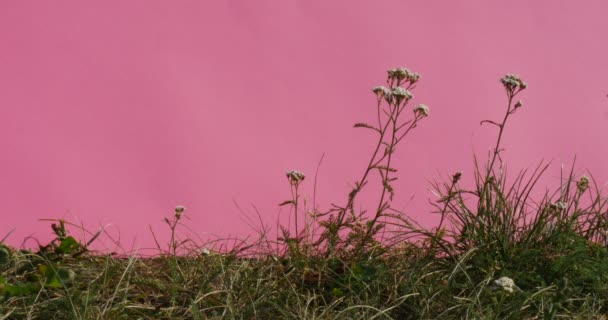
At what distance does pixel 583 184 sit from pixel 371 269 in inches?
39.9

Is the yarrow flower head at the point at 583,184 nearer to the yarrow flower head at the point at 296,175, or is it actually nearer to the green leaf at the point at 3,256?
the yarrow flower head at the point at 296,175

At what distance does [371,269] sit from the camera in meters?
3.17

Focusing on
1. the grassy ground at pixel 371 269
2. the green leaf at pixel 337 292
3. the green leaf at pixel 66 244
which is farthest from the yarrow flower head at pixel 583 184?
the green leaf at pixel 66 244

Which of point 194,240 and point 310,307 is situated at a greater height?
point 194,240

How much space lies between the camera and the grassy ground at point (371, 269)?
2908 mm

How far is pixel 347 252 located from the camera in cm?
336

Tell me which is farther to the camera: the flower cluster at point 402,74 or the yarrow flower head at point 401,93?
the flower cluster at point 402,74

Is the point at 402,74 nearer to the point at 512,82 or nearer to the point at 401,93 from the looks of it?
the point at 401,93

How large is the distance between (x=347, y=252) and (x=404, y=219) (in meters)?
0.23

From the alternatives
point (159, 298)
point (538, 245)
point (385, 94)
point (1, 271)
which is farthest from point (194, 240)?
point (538, 245)

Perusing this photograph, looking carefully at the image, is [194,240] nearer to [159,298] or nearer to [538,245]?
[159,298]

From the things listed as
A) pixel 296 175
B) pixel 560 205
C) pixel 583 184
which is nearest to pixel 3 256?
pixel 296 175

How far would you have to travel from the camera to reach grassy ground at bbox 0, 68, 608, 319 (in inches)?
114

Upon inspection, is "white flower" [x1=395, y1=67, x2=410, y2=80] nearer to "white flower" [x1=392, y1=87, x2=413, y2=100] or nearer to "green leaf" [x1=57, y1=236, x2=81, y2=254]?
"white flower" [x1=392, y1=87, x2=413, y2=100]
